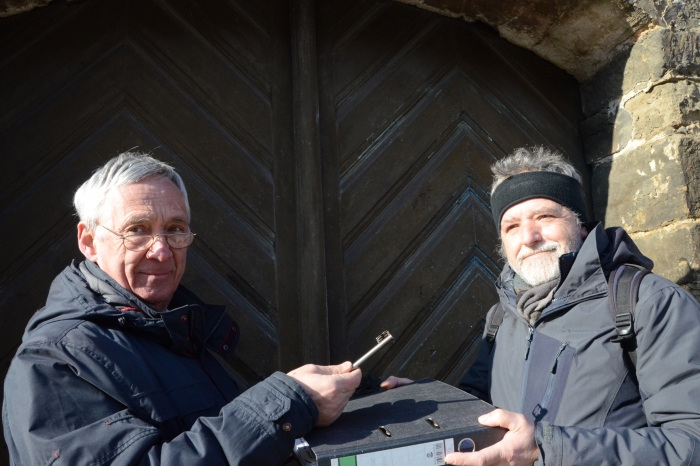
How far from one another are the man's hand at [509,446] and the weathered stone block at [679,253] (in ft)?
4.58

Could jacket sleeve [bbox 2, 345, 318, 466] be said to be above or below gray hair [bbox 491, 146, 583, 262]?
below

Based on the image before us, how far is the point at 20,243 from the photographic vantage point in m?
2.43

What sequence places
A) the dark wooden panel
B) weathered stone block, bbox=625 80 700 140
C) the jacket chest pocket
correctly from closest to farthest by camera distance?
the jacket chest pocket, the dark wooden panel, weathered stone block, bbox=625 80 700 140

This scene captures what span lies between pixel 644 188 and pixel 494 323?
1013 millimetres

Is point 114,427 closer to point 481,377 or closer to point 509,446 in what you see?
point 509,446

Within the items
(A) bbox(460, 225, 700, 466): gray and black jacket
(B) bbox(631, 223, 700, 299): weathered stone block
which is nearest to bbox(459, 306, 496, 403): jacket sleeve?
(A) bbox(460, 225, 700, 466): gray and black jacket

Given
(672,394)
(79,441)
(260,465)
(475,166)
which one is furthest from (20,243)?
(672,394)

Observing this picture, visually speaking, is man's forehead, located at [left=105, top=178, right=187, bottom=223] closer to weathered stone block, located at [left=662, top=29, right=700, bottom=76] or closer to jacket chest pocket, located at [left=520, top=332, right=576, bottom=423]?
jacket chest pocket, located at [left=520, top=332, right=576, bottom=423]

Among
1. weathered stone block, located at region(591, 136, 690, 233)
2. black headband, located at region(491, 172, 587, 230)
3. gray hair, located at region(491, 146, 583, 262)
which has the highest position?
weathered stone block, located at region(591, 136, 690, 233)

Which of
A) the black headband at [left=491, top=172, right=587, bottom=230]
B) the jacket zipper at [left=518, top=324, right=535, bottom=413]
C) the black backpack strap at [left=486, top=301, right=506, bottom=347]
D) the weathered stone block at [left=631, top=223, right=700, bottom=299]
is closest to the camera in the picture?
the jacket zipper at [left=518, top=324, right=535, bottom=413]

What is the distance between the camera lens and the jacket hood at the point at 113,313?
1.65 meters

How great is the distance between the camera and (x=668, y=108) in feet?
8.83

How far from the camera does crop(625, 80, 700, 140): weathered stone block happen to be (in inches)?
105

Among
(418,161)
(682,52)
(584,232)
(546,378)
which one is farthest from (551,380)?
(682,52)
